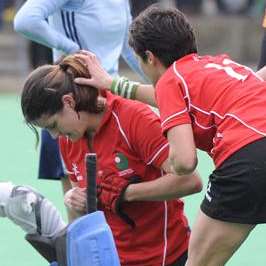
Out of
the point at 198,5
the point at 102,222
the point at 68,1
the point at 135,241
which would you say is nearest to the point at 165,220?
the point at 135,241

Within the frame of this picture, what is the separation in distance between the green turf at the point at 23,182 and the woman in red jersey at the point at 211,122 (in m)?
1.96

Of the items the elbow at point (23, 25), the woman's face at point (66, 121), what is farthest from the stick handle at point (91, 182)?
the elbow at point (23, 25)

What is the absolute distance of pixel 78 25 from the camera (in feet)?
16.8

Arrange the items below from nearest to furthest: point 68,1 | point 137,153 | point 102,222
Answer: point 102,222, point 137,153, point 68,1

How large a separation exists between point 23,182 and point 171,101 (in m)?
3.86

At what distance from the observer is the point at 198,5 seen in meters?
15.5

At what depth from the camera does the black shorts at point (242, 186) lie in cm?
361

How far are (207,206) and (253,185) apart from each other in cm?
19

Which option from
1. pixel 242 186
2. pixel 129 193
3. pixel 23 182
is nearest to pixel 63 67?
pixel 129 193

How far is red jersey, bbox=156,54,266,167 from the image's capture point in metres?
3.62

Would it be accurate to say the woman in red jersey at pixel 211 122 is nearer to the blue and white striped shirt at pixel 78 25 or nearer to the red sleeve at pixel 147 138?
the red sleeve at pixel 147 138

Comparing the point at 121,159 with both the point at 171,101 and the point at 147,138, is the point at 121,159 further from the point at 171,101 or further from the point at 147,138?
the point at 171,101

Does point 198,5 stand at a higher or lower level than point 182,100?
lower

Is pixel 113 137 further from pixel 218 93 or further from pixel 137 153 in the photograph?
pixel 218 93
